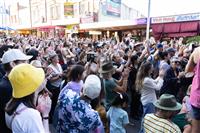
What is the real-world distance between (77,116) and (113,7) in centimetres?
3730

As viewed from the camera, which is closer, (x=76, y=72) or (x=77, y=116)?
(x=77, y=116)

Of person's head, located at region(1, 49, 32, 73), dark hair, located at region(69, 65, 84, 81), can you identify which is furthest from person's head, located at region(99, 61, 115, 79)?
person's head, located at region(1, 49, 32, 73)

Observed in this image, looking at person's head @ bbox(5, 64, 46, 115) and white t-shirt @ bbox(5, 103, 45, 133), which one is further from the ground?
person's head @ bbox(5, 64, 46, 115)

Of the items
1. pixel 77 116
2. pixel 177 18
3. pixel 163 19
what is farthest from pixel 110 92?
pixel 163 19

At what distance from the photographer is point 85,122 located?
112 inches

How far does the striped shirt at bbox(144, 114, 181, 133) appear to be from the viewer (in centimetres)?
293

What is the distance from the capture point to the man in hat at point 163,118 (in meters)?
2.94

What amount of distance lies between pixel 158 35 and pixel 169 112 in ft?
66.1

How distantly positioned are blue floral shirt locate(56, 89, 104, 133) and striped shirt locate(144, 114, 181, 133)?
1.75 feet

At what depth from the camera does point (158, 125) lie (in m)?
2.99

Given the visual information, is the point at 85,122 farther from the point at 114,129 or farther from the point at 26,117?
the point at 114,129

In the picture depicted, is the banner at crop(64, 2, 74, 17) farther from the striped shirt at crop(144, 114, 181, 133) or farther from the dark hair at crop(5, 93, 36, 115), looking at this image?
the dark hair at crop(5, 93, 36, 115)

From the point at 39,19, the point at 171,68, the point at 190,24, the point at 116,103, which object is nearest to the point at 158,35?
the point at 190,24

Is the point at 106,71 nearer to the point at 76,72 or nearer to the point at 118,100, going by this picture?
the point at 118,100
